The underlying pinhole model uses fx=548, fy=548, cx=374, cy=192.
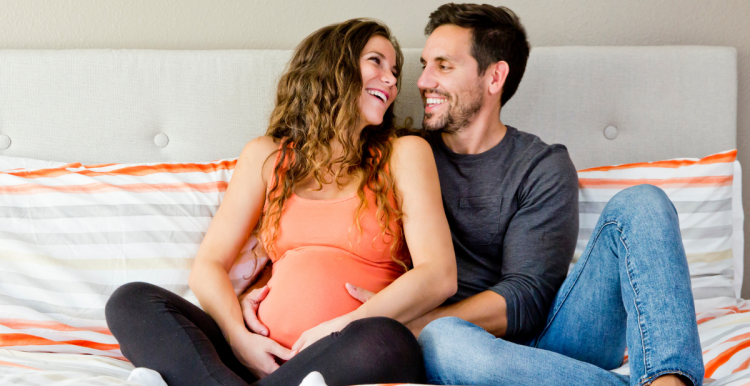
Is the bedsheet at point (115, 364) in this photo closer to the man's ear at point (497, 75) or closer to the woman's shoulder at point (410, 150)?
the woman's shoulder at point (410, 150)

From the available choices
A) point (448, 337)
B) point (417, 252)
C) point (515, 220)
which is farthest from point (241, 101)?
point (448, 337)

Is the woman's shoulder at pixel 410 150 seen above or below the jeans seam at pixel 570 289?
above

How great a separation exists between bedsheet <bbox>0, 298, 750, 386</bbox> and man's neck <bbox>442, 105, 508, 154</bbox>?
0.60m

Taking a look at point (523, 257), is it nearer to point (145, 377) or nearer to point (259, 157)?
point (259, 157)

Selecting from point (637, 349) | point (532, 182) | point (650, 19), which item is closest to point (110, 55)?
point (532, 182)

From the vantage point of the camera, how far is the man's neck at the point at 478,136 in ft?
4.61

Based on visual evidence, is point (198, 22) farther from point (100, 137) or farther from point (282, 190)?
point (282, 190)

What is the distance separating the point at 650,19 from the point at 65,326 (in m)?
1.80

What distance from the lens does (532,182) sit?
1.29 meters

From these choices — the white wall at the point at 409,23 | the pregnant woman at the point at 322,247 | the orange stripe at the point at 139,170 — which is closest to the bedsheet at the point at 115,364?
the pregnant woman at the point at 322,247

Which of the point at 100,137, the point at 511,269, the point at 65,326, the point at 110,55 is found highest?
the point at 110,55

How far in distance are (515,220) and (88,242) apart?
3.30 feet

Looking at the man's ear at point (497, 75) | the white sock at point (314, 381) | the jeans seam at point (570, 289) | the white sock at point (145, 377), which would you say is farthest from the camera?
the man's ear at point (497, 75)

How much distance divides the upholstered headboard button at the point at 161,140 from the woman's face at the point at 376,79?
60cm
